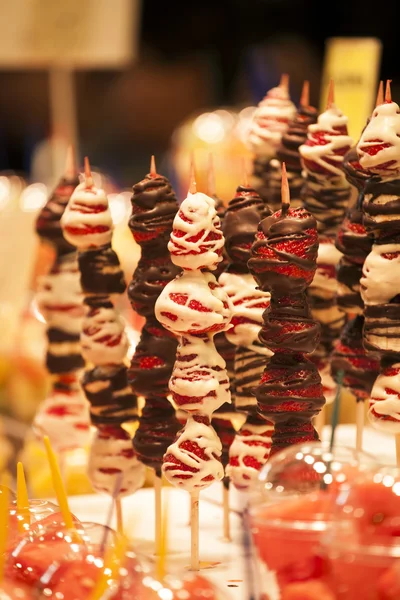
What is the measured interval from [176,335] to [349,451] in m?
0.43

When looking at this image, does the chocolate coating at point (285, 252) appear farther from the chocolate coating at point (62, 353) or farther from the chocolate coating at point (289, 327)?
the chocolate coating at point (62, 353)

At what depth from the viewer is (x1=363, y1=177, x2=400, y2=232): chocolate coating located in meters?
1.18

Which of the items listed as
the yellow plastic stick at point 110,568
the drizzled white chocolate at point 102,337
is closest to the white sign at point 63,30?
the drizzled white chocolate at point 102,337

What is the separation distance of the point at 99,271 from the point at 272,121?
38 cm

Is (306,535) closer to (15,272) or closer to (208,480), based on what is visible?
(208,480)

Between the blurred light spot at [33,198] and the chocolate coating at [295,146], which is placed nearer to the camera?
the chocolate coating at [295,146]

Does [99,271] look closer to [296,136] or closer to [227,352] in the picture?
[227,352]

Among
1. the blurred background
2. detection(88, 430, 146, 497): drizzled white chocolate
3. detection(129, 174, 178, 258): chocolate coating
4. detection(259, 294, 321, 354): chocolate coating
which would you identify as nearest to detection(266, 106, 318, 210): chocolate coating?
detection(129, 174, 178, 258): chocolate coating

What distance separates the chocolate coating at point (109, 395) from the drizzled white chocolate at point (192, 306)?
0.29 metres

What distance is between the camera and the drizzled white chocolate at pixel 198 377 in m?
1.20

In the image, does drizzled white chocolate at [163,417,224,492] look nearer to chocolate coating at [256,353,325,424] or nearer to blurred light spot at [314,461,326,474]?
chocolate coating at [256,353,325,424]

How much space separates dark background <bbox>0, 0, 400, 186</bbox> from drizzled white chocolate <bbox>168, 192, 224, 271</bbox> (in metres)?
3.00

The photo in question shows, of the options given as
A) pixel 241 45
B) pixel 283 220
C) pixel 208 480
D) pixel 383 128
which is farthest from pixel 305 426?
pixel 241 45

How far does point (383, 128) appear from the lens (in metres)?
1.16
